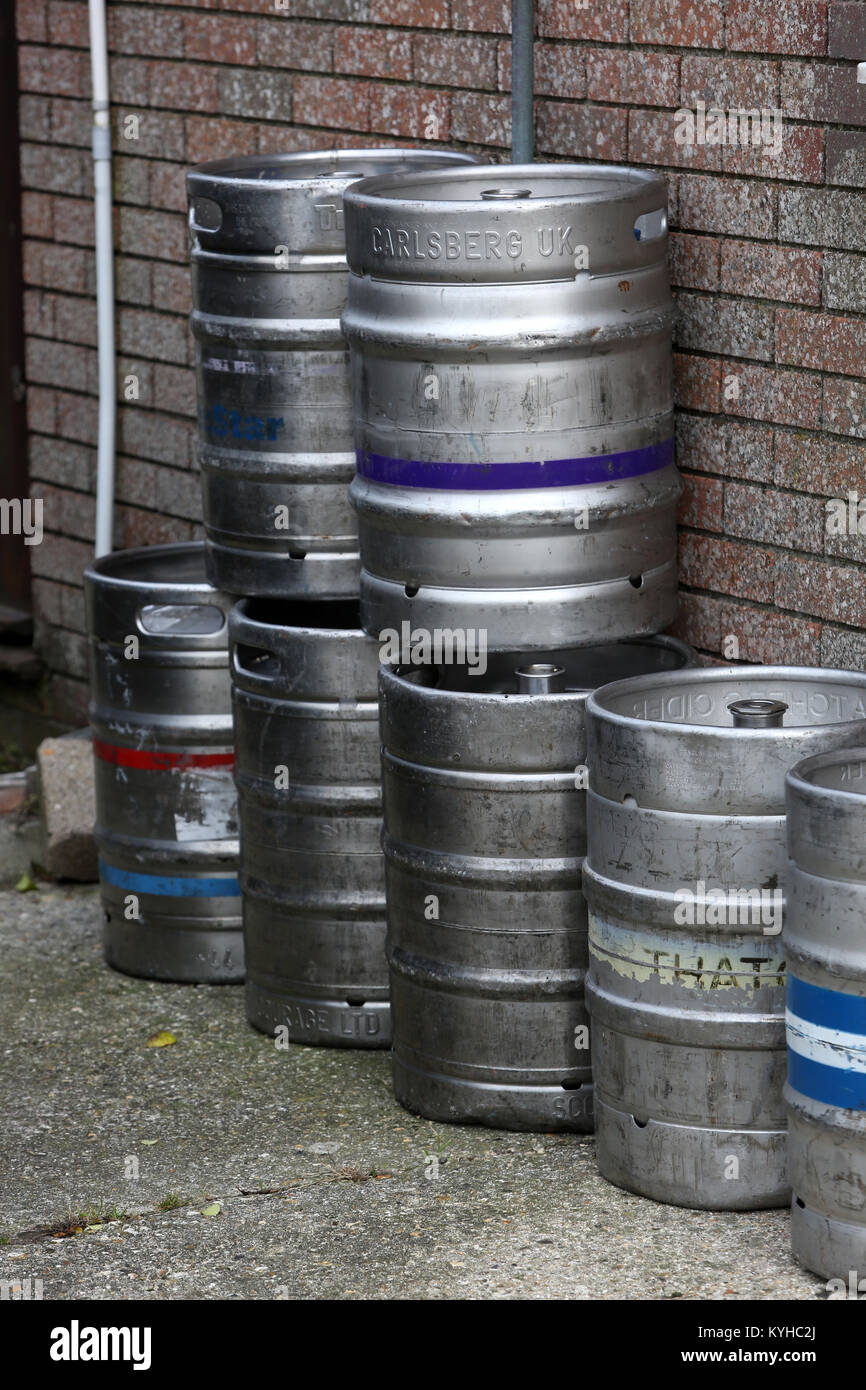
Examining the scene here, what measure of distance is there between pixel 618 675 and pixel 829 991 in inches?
56.8

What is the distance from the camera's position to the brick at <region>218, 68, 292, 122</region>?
6.10m

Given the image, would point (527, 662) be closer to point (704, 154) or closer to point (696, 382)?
point (696, 382)

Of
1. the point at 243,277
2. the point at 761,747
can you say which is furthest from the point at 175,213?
the point at 761,747

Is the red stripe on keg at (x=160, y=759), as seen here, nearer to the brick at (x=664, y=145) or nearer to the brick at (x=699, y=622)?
the brick at (x=699, y=622)

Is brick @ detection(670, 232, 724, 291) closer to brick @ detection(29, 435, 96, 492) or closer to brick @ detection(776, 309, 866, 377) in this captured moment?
brick @ detection(776, 309, 866, 377)

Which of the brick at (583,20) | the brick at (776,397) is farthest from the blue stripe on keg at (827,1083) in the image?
the brick at (583,20)

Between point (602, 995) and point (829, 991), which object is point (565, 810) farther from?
point (829, 991)

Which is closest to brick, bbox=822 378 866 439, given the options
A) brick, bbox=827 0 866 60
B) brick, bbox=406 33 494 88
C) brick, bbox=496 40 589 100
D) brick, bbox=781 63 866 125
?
brick, bbox=781 63 866 125

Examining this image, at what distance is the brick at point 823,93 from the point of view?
4.44m

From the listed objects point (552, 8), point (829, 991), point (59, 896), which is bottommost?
Answer: point (59, 896)

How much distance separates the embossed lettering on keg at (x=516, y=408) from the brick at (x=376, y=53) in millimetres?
1262

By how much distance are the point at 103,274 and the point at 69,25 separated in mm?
843

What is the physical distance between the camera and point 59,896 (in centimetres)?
634

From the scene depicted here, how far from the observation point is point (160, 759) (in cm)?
545
